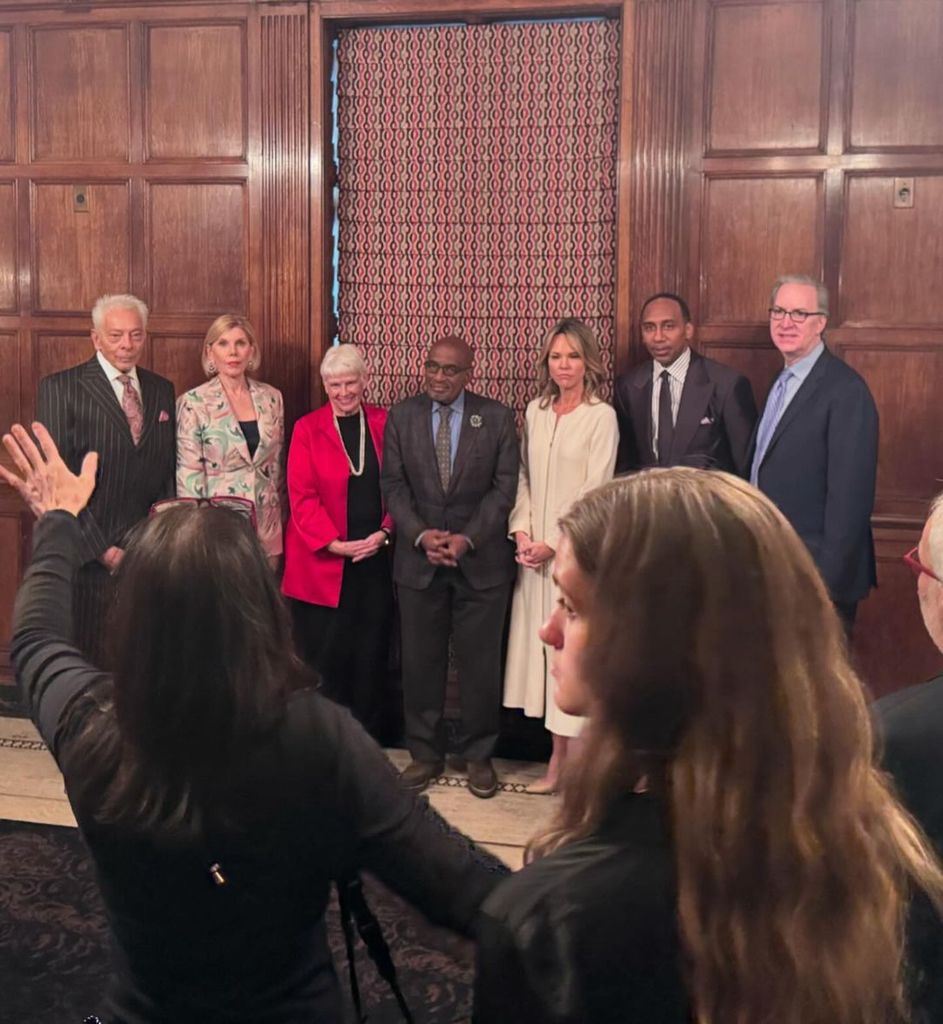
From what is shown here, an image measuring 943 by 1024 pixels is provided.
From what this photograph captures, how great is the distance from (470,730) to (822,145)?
97.5 inches

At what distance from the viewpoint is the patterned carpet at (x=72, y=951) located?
9.13 feet

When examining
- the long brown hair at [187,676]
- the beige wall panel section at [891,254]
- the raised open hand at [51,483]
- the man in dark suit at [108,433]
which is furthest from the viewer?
the beige wall panel section at [891,254]

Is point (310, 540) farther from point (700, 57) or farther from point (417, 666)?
point (700, 57)

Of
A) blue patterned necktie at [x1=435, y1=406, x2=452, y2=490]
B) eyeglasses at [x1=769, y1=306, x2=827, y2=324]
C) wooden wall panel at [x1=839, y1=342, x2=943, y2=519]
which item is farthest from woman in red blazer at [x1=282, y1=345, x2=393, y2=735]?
wooden wall panel at [x1=839, y1=342, x2=943, y2=519]

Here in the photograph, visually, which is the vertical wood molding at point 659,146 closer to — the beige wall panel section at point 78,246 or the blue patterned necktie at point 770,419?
the blue patterned necktie at point 770,419

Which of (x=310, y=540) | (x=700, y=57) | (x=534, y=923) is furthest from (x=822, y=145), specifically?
(x=534, y=923)

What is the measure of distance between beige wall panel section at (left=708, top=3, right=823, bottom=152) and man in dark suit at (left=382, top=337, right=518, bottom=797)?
1338 mm

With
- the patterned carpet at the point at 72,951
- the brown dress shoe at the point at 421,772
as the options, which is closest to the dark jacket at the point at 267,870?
the patterned carpet at the point at 72,951

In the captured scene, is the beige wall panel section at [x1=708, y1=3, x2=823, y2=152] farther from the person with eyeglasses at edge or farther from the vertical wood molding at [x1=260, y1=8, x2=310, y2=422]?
the vertical wood molding at [x1=260, y1=8, x2=310, y2=422]

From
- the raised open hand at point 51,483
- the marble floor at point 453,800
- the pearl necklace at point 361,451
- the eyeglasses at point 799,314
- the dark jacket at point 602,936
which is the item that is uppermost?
the eyeglasses at point 799,314

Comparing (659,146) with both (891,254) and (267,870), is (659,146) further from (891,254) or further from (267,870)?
(267,870)

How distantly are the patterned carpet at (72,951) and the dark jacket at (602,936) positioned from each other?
1577 millimetres

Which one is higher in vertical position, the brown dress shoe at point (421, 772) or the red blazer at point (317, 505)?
the red blazer at point (317, 505)

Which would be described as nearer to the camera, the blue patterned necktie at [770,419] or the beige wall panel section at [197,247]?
the blue patterned necktie at [770,419]
